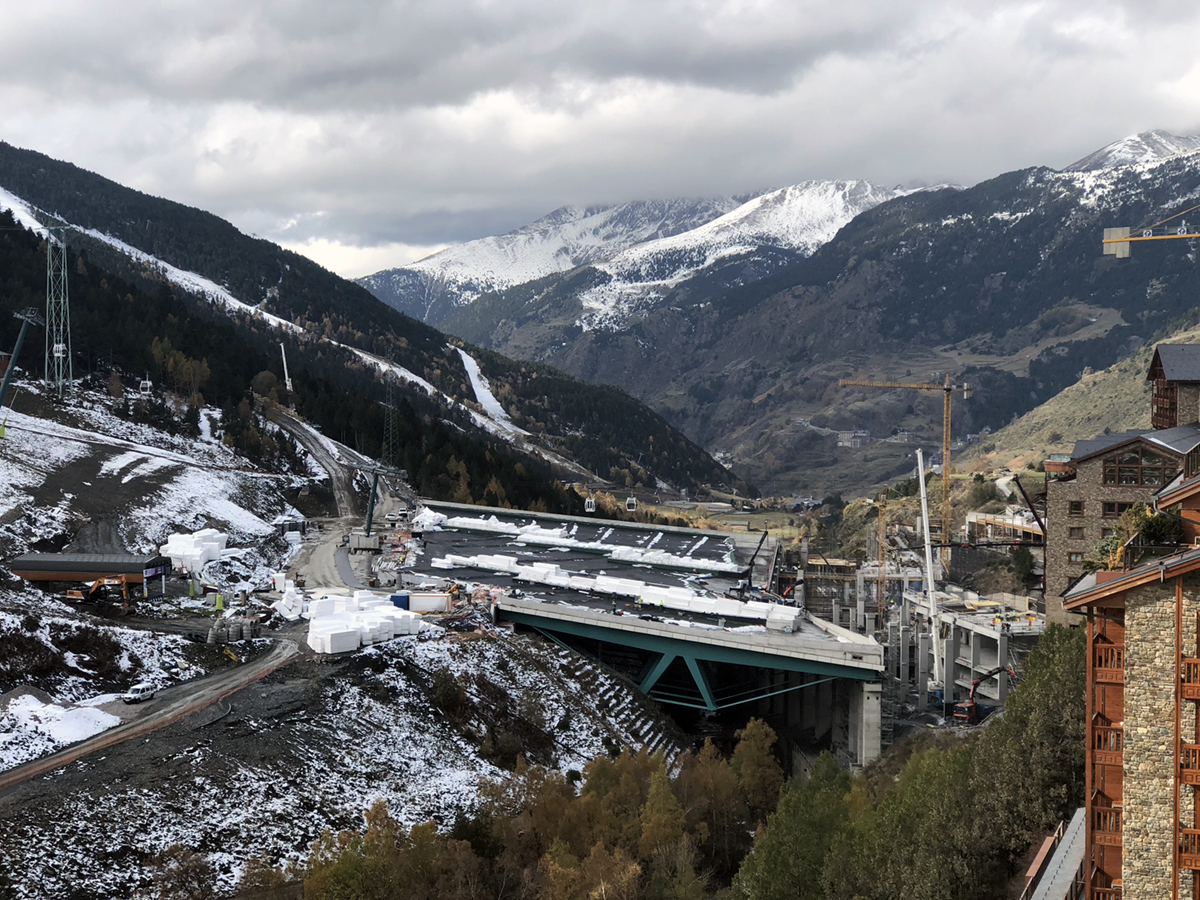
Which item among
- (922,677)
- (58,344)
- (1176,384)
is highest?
(58,344)

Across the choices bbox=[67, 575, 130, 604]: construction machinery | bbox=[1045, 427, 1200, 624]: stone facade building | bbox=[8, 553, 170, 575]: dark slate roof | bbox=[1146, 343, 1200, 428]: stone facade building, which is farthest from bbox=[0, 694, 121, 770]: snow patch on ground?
bbox=[1146, 343, 1200, 428]: stone facade building

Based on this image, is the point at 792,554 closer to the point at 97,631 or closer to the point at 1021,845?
the point at 97,631

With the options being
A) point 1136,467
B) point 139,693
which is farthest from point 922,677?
point 139,693

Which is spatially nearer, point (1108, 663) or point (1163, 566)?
point (1163, 566)

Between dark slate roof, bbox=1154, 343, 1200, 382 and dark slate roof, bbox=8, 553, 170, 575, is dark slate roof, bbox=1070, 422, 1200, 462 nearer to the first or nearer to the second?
dark slate roof, bbox=1154, 343, 1200, 382

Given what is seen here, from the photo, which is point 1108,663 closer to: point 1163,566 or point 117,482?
point 1163,566

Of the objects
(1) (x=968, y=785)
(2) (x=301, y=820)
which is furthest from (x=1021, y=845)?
(2) (x=301, y=820)

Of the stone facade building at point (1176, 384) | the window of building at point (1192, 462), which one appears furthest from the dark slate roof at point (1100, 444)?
the window of building at point (1192, 462)
